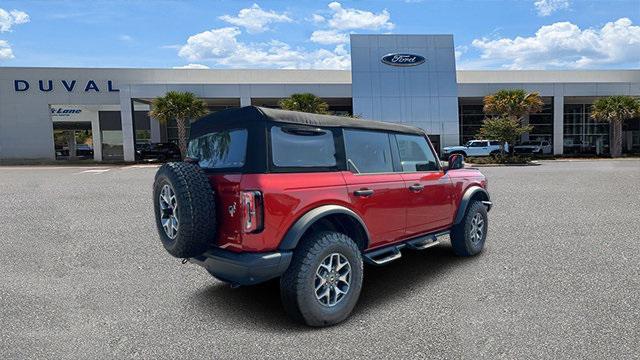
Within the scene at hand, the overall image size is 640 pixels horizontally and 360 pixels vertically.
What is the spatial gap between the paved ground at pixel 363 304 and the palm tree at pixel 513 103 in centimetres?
2564

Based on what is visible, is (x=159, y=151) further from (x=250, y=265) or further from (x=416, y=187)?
(x=250, y=265)

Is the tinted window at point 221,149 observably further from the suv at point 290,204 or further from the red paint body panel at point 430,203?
the red paint body panel at point 430,203

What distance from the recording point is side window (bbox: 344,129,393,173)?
3832 millimetres

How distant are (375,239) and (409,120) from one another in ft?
100

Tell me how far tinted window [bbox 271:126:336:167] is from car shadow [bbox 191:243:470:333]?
1.40m

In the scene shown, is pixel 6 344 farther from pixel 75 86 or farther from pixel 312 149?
pixel 75 86

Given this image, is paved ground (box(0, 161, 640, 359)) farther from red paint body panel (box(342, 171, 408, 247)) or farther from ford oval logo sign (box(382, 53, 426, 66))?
ford oval logo sign (box(382, 53, 426, 66))

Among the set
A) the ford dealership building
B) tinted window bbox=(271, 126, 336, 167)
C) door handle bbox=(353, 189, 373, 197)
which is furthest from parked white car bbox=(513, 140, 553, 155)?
tinted window bbox=(271, 126, 336, 167)

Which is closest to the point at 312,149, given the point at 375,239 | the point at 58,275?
the point at 375,239

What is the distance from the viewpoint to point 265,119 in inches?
126

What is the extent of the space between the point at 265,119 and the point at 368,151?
1291 mm

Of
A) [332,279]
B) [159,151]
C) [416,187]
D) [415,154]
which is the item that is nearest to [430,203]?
[416,187]

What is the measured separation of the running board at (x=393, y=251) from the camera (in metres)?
3.82

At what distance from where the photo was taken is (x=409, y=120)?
3316 centimetres
